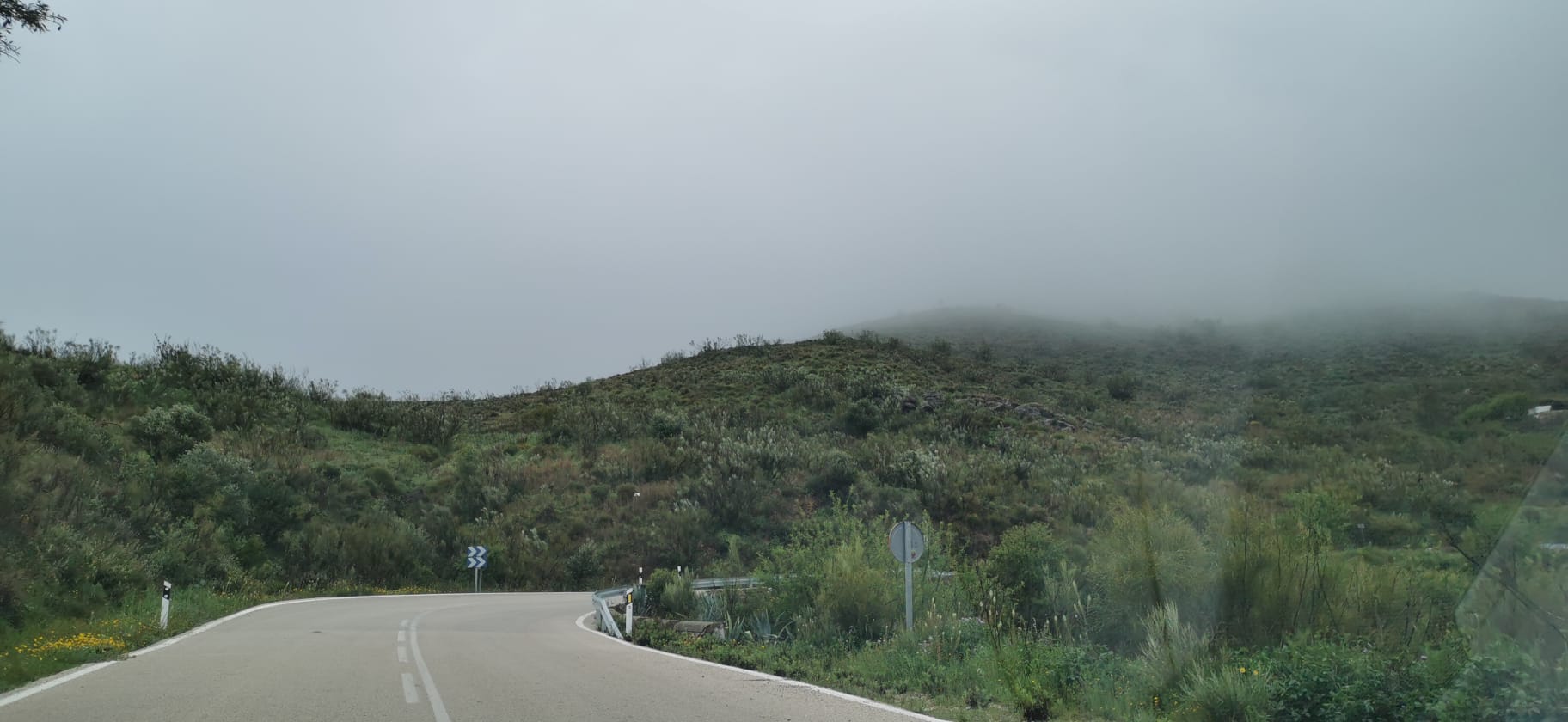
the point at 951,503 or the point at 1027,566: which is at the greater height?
the point at 1027,566

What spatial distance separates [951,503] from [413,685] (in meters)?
29.7

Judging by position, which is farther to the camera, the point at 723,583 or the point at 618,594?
the point at 618,594

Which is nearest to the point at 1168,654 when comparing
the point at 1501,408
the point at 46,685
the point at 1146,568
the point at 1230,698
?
the point at 1230,698

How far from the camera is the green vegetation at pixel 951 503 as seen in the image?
858cm

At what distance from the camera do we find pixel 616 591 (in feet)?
71.8

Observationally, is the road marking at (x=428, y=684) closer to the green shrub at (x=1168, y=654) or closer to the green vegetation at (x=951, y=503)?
the green vegetation at (x=951, y=503)

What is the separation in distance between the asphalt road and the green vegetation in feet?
3.84

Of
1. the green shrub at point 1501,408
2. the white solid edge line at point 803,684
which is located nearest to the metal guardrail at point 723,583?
the white solid edge line at point 803,684

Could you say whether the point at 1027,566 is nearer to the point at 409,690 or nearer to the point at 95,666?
the point at 409,690

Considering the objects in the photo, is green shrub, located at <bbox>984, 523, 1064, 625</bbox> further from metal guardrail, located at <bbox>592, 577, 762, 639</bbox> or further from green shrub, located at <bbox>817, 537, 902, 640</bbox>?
metal guardrail, located at <bbox>592, 577, 762, 639</bbox>

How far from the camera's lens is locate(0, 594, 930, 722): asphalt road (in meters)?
8.05

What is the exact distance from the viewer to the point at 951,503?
3738 centimetres

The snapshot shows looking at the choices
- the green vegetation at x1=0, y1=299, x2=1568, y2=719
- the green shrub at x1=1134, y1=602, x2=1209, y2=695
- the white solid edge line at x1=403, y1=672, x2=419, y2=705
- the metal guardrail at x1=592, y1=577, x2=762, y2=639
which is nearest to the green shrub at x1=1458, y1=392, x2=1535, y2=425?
the green vegetation at x1=0, y1=299, x2=1568, y2=719

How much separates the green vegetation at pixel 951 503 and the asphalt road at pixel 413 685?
1.17 metres
